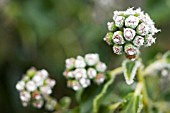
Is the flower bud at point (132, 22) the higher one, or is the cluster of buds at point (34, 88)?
the cluster of buds at point (34, 88)

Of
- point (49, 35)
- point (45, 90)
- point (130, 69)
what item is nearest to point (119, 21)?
point (130, 69)

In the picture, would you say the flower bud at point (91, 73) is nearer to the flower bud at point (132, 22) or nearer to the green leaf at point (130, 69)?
the green leaf at point (130, 69)

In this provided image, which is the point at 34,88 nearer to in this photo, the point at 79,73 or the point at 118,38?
the point at 79,73

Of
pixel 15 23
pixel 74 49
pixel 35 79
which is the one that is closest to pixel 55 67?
pixel 74 49

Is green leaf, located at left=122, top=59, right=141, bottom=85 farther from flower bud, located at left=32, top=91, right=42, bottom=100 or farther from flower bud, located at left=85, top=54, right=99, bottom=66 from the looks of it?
flower bud, located at left=32, top=91, right=42, bottom=100

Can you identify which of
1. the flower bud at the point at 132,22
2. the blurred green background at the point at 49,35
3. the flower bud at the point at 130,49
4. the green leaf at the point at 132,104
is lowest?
the green leaf at the point at 132,104

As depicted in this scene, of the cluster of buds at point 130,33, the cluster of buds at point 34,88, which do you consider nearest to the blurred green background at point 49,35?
the cluster of buds at point 34,88
